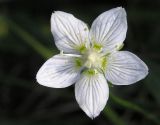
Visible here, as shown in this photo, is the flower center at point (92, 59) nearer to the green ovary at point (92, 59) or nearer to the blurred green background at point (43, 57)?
the green ovary at point (92, 59)

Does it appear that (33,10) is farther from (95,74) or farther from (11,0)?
(95,74)

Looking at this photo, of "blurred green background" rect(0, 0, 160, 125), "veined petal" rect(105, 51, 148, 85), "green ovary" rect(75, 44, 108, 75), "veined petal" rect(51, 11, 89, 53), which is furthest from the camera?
"blurred green background" rect(0, 0, 160, 125)

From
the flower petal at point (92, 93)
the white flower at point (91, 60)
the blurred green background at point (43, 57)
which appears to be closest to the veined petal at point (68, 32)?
the white flower at point (91, 60)

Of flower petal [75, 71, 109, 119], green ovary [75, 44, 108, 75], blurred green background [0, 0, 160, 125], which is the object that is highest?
green ovary [75, 44, 108, 75]

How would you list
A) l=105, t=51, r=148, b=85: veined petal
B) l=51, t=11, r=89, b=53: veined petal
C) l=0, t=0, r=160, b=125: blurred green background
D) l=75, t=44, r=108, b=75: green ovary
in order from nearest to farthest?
l=105, t=51, r=148, b=85: veined petal < l=51, t=11, r=89, b=53: veined petal < l=75, t=44, r=108, b=75: green ovary < l=0, t=0, r=160, b=125: blurred green background

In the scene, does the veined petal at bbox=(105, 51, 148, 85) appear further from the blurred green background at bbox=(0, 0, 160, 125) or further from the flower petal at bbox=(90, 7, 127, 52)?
the blurred green background at bbox=(0, 0, 160, 125)

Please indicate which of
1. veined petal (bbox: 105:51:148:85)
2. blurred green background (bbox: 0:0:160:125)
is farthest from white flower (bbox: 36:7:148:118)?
blurred green background (bbox: 0:0:160:125)
